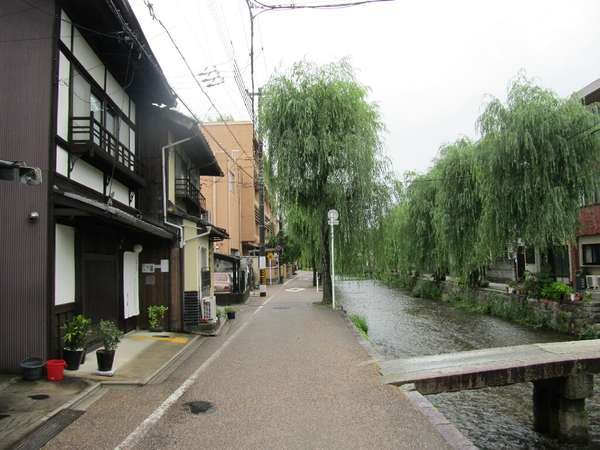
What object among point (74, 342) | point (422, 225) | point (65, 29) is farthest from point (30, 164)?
point (422, 225)

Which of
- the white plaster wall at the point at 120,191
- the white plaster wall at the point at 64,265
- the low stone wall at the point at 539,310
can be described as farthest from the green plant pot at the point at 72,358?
A: the low stone wall at the point at 539,310

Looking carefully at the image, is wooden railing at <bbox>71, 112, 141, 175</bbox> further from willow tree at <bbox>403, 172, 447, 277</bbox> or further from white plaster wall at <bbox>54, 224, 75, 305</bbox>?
willow tree at <bbox>403, 172, 447, 277</bbox>

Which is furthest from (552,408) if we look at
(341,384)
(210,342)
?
(210,342)

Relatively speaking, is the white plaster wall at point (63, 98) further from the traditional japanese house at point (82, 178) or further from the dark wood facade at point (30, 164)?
the dark wood facade at point (30, 164)

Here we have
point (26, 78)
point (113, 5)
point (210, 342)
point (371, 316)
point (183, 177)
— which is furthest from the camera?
point (371, 316)

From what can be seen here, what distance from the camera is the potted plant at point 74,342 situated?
8.11 meters

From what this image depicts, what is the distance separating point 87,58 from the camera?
10.1 metres

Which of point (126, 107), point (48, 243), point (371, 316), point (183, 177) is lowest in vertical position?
point (371, 316)

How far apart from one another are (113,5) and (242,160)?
3458 cm

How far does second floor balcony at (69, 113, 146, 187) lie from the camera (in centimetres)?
916

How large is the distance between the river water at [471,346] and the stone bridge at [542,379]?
0.32 meters

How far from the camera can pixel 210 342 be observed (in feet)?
40.5

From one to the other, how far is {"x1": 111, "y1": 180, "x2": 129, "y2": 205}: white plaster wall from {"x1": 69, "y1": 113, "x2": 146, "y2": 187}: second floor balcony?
0.49 ft

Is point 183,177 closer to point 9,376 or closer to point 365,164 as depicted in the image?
point 365,164
